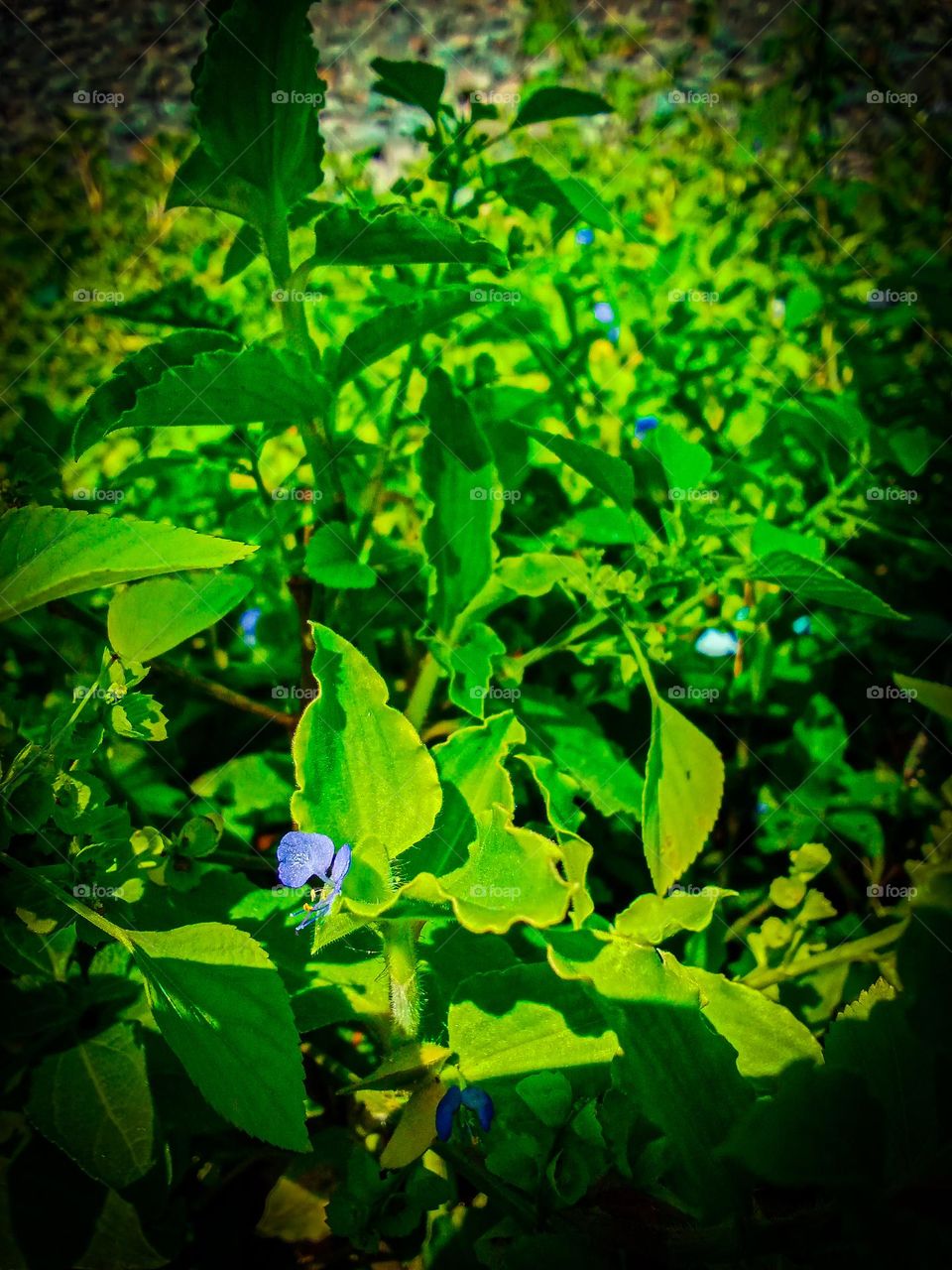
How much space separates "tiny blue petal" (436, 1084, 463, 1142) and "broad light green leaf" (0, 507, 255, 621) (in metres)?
0.62

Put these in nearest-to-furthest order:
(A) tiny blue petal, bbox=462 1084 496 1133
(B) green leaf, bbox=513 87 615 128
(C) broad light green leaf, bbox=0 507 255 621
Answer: (C) broad light green leaf, bbox=0 507 255 621 < (A) tiny blue petal, bbox=462 1084 496 1133 < (B) green leaf, bbox=513 87 615 128

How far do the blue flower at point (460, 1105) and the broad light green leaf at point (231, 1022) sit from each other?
159mm

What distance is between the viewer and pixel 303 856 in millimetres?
1021

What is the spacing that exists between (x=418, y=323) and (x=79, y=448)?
1.47 ft

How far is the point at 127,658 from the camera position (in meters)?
1.18

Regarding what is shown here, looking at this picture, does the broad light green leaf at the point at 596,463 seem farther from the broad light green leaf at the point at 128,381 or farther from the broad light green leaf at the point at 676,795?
the broad light green leaf at the point at 128,381

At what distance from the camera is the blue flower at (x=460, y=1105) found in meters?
1.00

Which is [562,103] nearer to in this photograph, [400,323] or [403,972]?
[400,323]

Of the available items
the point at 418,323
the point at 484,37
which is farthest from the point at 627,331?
the point at 484,37

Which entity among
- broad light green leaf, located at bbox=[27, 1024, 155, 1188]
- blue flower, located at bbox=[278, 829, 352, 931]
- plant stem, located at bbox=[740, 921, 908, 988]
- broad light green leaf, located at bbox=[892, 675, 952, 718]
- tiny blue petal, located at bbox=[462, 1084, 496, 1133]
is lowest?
plant stem, located at bbox=[740, 921, 908, 988]

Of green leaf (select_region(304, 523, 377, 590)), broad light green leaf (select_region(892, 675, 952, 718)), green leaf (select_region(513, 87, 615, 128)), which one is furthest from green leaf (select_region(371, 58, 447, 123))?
broad light green leaf (select_region(892, 675, 952, 718))

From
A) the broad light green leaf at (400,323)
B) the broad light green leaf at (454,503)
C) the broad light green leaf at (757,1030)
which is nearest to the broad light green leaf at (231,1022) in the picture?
the broad light green leaf at (757,1030)

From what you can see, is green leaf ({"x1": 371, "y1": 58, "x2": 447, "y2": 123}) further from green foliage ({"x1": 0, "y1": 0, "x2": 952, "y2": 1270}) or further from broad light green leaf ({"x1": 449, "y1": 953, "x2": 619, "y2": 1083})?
broad light green leaf ({"x1": 449, "y1": 953, "x2": 619, "y2": 1083})

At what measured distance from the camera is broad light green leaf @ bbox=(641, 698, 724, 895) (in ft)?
4.17
